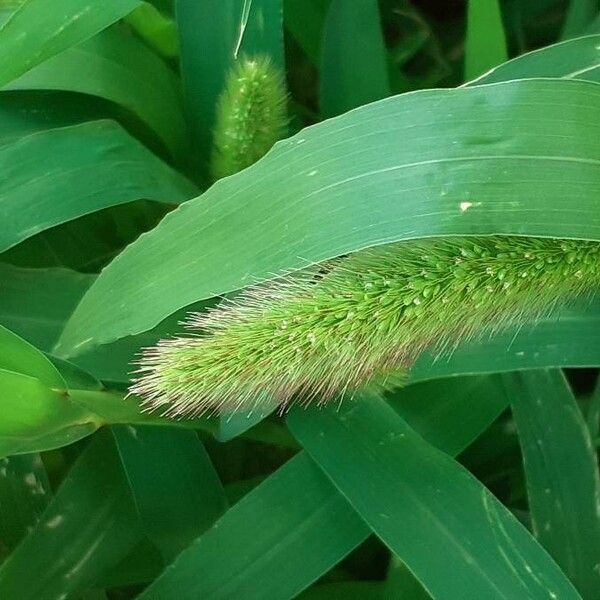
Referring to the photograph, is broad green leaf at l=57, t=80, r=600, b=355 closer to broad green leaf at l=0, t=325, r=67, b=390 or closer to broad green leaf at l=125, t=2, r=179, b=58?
broad green leaf at l=0, t=325, r=67, b=390

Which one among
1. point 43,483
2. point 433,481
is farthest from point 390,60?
point 43,483

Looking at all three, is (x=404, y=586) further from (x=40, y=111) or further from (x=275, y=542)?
(x=40, y=111)

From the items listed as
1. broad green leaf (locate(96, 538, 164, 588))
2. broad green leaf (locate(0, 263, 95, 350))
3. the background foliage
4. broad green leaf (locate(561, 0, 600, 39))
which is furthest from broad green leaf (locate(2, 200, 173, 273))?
broad green leaf (locate(561, 0, 600, 39))

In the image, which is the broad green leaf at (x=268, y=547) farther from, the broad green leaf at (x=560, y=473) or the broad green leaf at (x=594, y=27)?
the broad green leaf at (x=594, y=27)

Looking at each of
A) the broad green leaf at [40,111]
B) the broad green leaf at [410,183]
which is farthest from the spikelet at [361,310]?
the broad green leaf at [40,111]

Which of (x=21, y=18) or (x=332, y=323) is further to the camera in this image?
(x=21, y=18)

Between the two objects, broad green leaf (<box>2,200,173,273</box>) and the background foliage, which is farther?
broad green leaf (<box>2,200,173,273</box>)

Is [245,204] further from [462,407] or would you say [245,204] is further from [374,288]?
[462,407]
